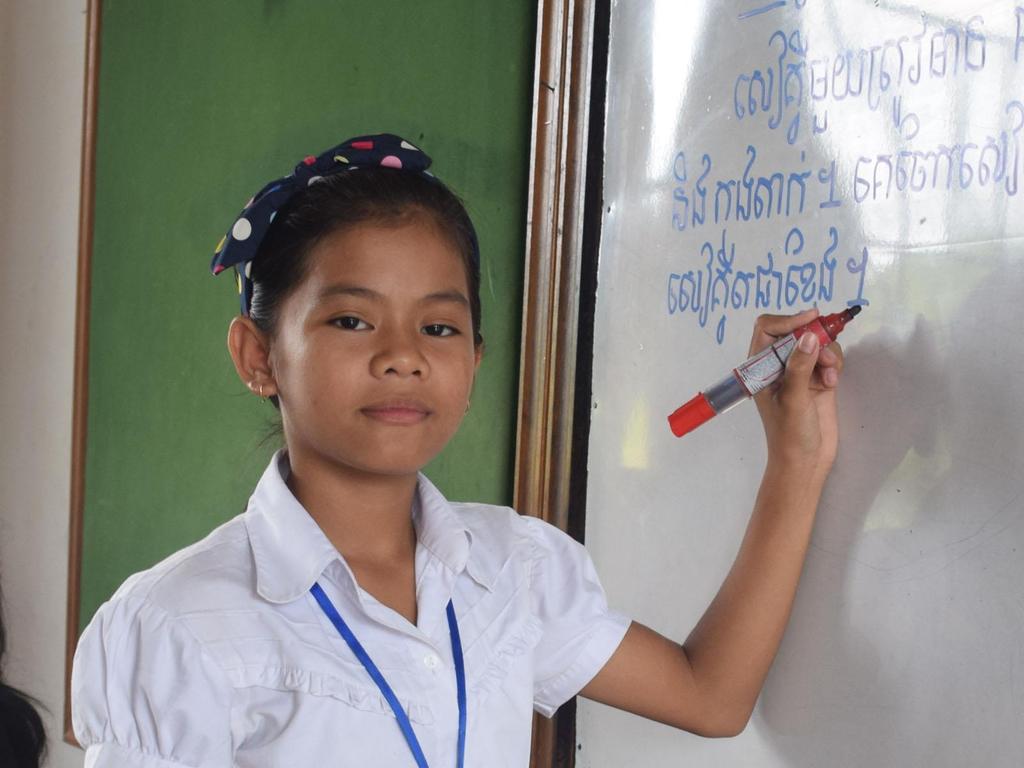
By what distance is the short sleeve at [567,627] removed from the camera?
0.92 m

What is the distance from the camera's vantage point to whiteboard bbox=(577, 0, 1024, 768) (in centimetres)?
71

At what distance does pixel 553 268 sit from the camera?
1089 mm

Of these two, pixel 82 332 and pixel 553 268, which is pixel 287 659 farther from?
pixel 82 332

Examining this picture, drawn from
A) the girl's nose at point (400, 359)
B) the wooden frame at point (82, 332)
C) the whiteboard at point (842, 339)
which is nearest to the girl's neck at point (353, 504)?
the girl's nose at point (400, 359)

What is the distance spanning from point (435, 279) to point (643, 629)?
1.08 feet

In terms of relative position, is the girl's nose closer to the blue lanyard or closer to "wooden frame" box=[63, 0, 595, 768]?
the blue lanyard

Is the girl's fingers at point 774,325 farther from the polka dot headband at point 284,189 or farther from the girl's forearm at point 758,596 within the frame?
the polka dot headband at point 284,189

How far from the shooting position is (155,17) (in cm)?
174

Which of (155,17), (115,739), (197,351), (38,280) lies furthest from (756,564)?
(38,280)

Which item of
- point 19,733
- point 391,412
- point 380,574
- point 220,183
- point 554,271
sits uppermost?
point 220,183

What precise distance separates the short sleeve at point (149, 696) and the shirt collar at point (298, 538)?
0.22 feet

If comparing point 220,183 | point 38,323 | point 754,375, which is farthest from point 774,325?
point 38,323

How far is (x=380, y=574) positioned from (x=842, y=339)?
1.26ft

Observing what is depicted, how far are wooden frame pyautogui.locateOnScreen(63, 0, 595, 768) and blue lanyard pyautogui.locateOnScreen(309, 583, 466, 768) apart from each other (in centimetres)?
28
